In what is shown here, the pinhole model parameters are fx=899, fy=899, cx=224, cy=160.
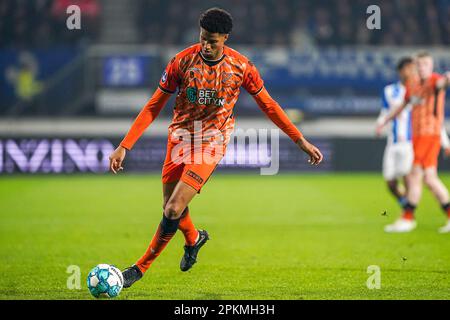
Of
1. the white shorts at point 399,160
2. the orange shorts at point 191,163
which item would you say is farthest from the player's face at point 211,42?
the white shorts at point 399,160

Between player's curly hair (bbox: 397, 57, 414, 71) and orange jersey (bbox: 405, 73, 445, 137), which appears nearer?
orange jersey (bbox: 405, 73, 445, 137)

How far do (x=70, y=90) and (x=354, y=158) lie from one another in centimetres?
678

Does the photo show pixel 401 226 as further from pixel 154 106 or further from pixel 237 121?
pixel 237 121

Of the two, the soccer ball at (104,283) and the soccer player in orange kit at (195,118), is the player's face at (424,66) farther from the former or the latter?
the soccer ball at (104,283)

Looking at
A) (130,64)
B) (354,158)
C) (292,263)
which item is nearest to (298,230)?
(292,263)

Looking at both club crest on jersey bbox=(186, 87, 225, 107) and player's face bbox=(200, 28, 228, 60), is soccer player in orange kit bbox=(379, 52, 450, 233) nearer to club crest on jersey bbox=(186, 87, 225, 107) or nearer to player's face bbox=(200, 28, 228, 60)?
club crest on jersey bbox=(186, 87, 225, 107)

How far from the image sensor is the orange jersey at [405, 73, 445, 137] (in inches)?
444

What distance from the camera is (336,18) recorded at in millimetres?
22047

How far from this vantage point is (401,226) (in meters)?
11.4

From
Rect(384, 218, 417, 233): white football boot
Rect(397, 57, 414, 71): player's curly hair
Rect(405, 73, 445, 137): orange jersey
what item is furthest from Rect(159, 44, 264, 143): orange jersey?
Rect(397, 57, 414, 71): player's curly hair

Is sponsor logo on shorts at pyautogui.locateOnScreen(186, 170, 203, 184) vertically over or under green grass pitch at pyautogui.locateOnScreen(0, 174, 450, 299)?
over

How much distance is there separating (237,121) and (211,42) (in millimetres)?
14361

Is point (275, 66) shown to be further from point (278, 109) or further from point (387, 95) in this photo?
point (278, 109)

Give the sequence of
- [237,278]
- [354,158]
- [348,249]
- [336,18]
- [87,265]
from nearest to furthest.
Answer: [237,278] → [87,265] → [348,249] → [354,158] → [336,18]
